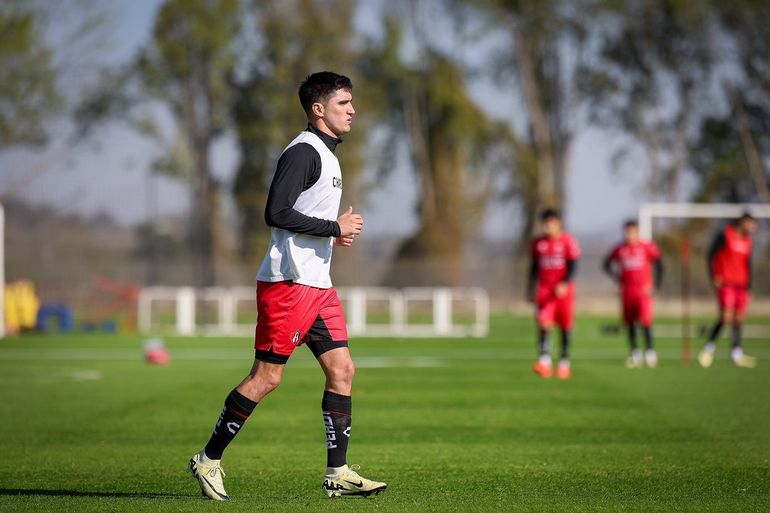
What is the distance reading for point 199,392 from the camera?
13.9 meters

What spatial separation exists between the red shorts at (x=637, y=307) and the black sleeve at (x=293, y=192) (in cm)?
1297

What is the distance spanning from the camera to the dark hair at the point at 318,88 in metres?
6.73

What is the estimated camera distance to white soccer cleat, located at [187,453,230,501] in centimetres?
652

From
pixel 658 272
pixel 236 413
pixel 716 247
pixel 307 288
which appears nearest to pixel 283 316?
pixel 307 288

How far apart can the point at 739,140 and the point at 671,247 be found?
36.0 ft

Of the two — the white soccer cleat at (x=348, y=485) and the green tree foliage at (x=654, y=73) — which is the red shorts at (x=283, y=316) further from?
the green tree foliage at (x=654, y=73)

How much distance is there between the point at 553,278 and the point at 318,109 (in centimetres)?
1037

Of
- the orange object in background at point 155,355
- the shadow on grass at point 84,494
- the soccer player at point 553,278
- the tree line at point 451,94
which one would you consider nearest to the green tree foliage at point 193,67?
the tree line at point 451,94

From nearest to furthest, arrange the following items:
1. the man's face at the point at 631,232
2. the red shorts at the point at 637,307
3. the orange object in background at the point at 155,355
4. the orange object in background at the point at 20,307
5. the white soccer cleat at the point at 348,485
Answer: the white soccer cleat at the point at 348,485 < the man's face at the point at 631,232 < the red shorts at the point at 637,307 < the orange object in background at the point at 155,355 < the orange object in background at the point at 20,307

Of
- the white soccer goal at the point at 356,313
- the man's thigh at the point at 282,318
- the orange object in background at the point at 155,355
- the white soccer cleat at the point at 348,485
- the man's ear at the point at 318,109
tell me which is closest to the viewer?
the man's thigh at the point at 282,318

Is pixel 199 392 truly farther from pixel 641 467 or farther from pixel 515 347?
pixel 515 347

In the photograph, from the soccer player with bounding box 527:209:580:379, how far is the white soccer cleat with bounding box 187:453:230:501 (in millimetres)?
10269

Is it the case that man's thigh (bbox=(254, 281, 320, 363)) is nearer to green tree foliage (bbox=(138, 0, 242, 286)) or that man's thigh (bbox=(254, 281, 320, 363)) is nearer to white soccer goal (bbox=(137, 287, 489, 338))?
white soccer goal (bbox=(137, 287, 489, 338))

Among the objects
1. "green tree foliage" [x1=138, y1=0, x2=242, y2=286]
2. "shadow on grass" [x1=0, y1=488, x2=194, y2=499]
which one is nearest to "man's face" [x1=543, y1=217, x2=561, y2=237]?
"shadow on grass" [x1=0, y1=488, x2=194, y2=499]
